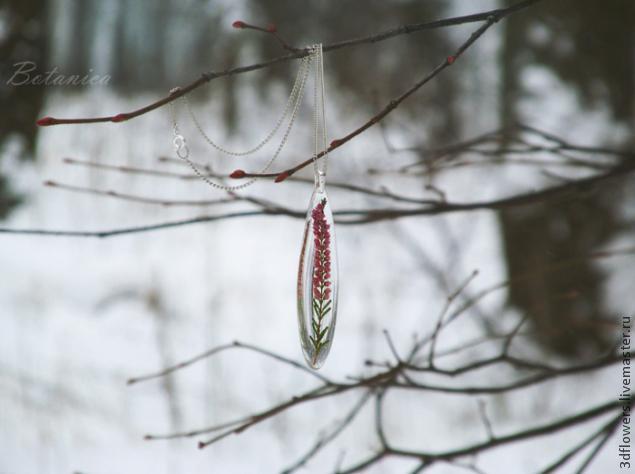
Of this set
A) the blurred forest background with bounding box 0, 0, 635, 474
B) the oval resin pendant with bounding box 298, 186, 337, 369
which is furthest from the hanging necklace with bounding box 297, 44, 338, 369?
the blurred forest background with bounding box 0, 0, 635, 474

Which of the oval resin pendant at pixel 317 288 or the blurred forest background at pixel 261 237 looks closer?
the oval resin pendant at pixel 317 288

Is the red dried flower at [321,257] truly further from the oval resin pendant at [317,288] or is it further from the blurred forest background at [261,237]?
the blurred forest background at [261,237]

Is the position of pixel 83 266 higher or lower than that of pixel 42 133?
lower

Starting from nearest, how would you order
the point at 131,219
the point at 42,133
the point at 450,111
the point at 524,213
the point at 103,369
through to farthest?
the point at 42,133 < the point at 103,369 < the point at 131,219 < the point at 524,213 < the point at 450,111

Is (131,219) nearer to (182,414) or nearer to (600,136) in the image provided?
(182,414)

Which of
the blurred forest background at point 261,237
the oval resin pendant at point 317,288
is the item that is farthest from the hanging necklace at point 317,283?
the blurred forest background at point 261,237

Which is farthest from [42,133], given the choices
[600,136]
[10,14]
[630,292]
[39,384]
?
[630,292]
